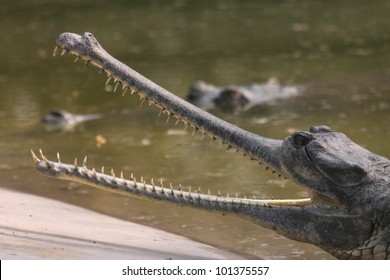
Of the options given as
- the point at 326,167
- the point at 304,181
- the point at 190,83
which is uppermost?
the point at 326,167

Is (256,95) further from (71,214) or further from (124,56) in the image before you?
(71,214)

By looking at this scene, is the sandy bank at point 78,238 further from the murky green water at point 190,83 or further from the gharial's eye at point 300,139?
the gharial's eye at point 300,139

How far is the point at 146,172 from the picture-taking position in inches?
291

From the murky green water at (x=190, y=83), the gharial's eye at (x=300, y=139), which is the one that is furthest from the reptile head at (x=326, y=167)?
the murky green water at (x=190, y=83)

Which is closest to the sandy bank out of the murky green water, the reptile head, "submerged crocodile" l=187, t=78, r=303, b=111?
the murky green water

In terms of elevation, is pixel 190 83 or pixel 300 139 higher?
pixel 300 139

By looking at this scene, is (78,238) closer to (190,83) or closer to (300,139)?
(300,139)

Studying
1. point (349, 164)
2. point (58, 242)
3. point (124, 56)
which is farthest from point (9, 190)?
point (124, 56)

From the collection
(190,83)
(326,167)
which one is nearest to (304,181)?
(326,167)

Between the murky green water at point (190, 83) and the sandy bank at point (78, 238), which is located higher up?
the sandy bank at point (78, 238)

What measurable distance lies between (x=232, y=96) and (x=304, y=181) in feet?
16.8

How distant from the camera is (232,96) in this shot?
402 inches

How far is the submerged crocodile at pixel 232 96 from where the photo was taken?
10.2 m

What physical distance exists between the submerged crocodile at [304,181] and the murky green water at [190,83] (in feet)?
1.22
